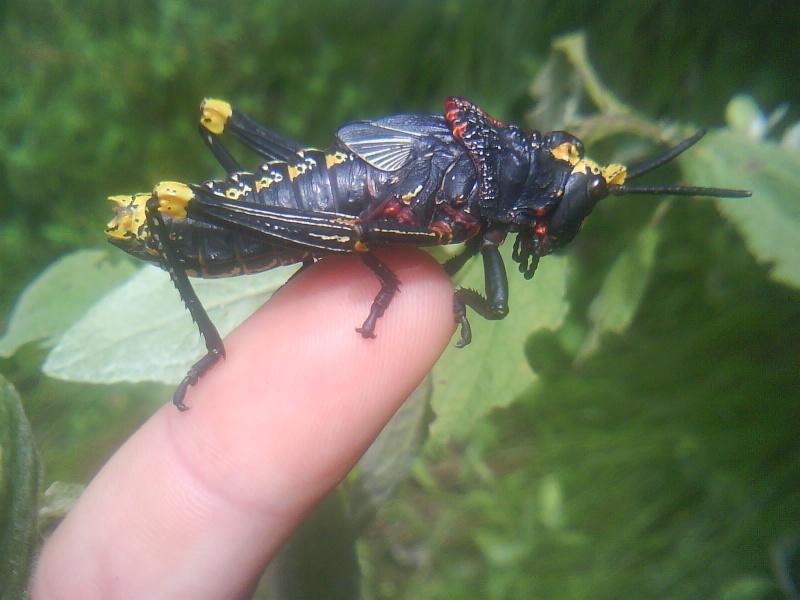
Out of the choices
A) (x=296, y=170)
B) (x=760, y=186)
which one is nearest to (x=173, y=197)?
(x=296, y=170)

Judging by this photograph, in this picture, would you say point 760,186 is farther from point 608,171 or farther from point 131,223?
point 131,223

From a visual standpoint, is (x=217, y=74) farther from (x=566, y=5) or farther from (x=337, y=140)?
(x=337, y=140)

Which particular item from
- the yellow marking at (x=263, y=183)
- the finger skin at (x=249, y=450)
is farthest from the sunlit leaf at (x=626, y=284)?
the yellow marking at (x=263, y=183)

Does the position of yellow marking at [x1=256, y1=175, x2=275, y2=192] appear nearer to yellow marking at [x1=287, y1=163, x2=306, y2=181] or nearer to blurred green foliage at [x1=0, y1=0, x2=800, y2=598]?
yellow marking at [x1=287, y1=163, x2=306, y2=181]

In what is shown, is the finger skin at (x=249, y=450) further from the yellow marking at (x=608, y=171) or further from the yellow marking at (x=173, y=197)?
the yellow marking at (x=608, y=171)

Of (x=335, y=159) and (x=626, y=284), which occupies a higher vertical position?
(x=335, y=159)
